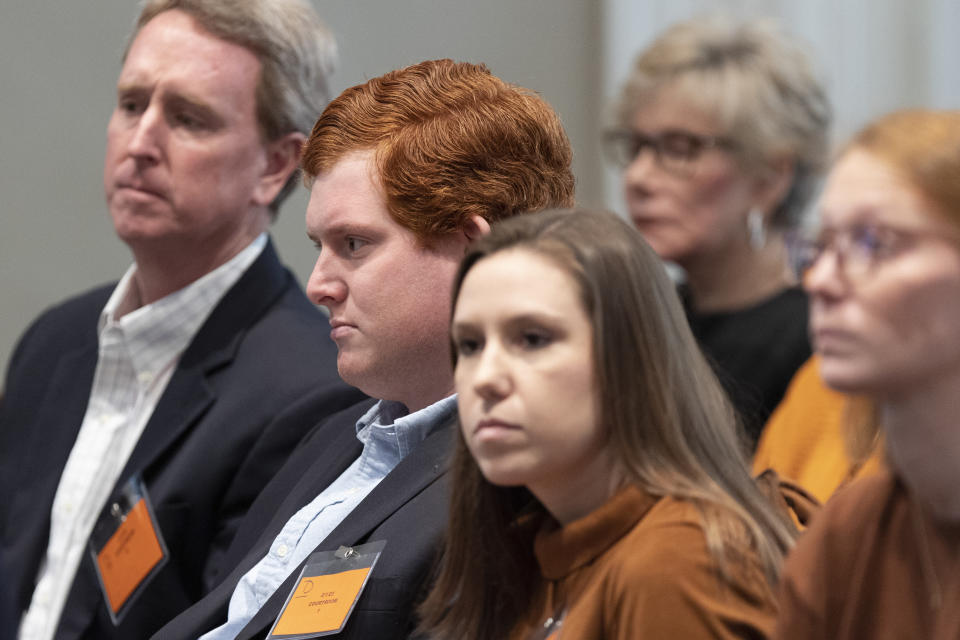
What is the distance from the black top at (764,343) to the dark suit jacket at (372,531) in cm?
135

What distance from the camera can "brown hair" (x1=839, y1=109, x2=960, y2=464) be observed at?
3.13ft

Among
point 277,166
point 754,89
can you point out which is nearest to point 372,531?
point 277,166

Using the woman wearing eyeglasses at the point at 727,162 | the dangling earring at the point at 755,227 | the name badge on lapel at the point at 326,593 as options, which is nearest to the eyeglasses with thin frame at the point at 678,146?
the woman wearing eyeglasses at the point at 727,162

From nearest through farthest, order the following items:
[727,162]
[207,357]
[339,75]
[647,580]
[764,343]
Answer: [647,580] → [207,357] → [764,343] → [727,162] → [339,75]

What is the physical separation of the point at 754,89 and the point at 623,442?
238cm

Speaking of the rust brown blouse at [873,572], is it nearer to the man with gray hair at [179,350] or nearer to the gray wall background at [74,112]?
the man with gray hair at [179,350]

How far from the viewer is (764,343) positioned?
325 centimetres

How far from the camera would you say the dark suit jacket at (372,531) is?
61.6 inches

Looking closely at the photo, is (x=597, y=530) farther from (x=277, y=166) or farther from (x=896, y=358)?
(x=277, y=166)

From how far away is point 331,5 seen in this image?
4.43 m

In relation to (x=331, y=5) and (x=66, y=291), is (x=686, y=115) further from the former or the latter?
(x=66, y=291)

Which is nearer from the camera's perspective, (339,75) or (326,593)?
(326,593)

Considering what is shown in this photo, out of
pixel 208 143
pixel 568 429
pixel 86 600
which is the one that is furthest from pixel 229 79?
pixel 568 429

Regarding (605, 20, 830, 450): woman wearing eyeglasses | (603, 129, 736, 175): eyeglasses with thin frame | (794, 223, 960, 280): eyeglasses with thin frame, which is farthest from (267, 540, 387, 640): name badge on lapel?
(603, 129, 736, 175): eyeglasses with thin frame
